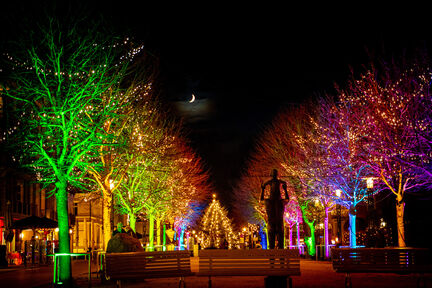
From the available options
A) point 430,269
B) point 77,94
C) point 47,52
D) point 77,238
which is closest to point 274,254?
point 430,269

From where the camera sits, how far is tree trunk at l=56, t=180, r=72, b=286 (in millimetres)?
15906

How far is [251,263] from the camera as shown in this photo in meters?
13.1

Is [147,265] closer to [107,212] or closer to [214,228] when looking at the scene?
[107,212]

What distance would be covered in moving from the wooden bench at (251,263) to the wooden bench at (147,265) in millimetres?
544

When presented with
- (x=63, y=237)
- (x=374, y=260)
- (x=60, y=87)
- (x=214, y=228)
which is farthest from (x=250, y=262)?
(x=214, y=228)

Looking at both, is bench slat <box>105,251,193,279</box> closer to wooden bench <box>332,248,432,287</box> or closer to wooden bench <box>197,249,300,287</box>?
wooden bench <box>197,249,300,287</box>

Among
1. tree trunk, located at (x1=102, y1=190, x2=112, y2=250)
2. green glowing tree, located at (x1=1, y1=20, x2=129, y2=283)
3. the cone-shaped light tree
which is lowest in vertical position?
the cone-shaped light tree

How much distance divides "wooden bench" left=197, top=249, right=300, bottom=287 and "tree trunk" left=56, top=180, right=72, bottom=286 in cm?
458

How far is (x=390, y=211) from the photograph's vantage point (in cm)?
3416

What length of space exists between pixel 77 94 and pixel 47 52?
2.04 meters

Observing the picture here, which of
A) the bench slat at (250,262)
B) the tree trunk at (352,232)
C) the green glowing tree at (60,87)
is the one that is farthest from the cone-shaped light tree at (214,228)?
the bench slat at (250,262)

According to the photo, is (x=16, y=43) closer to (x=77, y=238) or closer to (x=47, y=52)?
(x=47, y=52)

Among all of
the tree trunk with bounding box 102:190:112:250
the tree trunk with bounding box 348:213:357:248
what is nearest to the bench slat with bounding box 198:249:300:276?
the tree trunk with bounding box 102:190:112:250

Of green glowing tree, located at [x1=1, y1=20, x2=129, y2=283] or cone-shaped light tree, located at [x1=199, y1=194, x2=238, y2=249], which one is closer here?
green glowing tree, located at [x1=1, y1=20, x2=129, y2=283]
